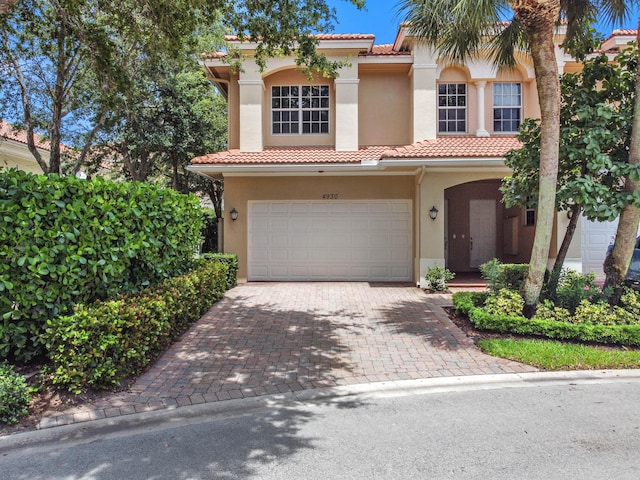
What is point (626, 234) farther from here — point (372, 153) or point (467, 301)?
point (372, 153)

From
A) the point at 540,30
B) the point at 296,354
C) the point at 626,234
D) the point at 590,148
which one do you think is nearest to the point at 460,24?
the point at 540,30

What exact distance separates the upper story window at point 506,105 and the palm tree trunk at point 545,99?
25.7ft

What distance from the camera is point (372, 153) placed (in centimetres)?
1366

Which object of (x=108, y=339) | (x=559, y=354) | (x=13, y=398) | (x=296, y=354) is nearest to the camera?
(x=13, y=398)

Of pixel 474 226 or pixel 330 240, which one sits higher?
pixel 474 226

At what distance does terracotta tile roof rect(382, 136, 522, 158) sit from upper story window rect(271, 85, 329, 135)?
3144 millimetres

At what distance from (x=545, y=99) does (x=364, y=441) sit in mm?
6235

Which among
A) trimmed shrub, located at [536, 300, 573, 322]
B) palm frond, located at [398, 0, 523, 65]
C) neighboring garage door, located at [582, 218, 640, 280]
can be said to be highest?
palm frond, located at [398, 0, 523, 65]

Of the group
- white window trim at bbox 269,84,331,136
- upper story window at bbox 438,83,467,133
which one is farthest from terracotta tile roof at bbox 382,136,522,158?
white window trim at bbox 269,84,331,136

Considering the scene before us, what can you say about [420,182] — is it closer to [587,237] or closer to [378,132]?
[378,132]

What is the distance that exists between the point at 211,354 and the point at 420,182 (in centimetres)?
837

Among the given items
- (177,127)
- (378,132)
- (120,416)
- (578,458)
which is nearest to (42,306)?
(120,416)

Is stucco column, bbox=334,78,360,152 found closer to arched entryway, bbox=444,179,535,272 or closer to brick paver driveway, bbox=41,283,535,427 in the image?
arched entryway, bbox=444,179,535,272

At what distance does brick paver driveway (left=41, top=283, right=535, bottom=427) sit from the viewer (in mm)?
5199
